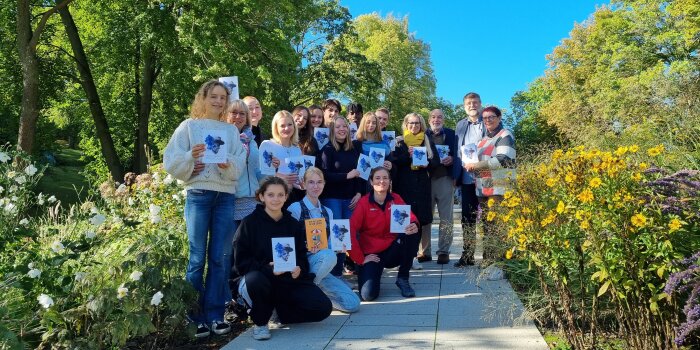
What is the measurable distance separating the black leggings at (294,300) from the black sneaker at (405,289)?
4.16ft

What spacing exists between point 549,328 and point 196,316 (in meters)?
2.85

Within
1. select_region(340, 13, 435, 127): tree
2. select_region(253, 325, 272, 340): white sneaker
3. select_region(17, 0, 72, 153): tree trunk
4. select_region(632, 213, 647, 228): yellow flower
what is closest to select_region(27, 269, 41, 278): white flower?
select_region(253, 325, 272, 340): white sneaker

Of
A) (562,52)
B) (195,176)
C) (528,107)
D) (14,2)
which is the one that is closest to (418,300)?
(195,176)

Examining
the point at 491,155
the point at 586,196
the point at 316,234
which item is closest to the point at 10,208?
the point at 316,234

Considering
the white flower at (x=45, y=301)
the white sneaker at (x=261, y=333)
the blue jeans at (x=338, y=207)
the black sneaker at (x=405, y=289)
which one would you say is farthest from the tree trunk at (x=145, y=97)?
the white flower at (x=45, y=301)

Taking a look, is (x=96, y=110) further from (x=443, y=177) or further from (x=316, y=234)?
(x=316, y=234)

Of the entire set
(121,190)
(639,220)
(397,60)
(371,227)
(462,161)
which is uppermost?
(397,60)

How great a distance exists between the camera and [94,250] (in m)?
4.70

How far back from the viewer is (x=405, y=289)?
5.83 metres

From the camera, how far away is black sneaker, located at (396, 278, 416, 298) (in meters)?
5.77

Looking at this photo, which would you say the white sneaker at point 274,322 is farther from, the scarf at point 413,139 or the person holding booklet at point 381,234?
the scarf at point 413,139

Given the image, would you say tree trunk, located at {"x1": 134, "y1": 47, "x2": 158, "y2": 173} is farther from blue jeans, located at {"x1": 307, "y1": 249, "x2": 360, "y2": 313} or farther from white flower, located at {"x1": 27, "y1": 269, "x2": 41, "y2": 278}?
white flower, located at {"x1": 27, "y1": 269, "x2": 41, "y2": 278}

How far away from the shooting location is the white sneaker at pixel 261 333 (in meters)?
4.37

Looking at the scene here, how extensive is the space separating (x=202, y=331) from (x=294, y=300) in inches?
30.8
